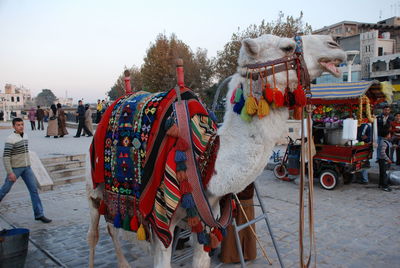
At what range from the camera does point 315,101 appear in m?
8.66

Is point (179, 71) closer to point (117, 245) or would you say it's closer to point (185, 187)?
point (185, 187)

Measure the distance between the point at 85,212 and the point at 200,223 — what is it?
444 cm

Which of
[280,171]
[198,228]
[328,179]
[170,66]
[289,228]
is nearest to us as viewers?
[198,228]

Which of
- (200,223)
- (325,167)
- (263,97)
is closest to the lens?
(263,97)

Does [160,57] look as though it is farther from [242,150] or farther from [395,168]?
[242,150]

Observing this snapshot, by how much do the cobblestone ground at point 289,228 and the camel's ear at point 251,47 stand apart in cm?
203

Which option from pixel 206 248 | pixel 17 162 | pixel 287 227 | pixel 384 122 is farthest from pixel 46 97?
pixel 206 248

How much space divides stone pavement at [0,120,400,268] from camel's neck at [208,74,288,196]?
119 cm

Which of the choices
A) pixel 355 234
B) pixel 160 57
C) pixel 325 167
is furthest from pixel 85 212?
pixel 160 57

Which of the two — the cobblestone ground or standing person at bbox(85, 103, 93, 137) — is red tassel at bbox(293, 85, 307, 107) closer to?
the cobblestone ground

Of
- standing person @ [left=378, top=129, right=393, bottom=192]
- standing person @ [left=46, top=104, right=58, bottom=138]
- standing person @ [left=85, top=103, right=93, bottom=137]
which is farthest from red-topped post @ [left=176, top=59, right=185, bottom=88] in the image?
standing person @ [left=46, top=104, right=58, bottom=138]

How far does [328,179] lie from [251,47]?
676 centimetres

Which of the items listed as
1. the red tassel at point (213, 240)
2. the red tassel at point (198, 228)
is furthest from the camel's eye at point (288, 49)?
the red tassel at point (213, 240)

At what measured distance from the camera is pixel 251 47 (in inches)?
92.7
